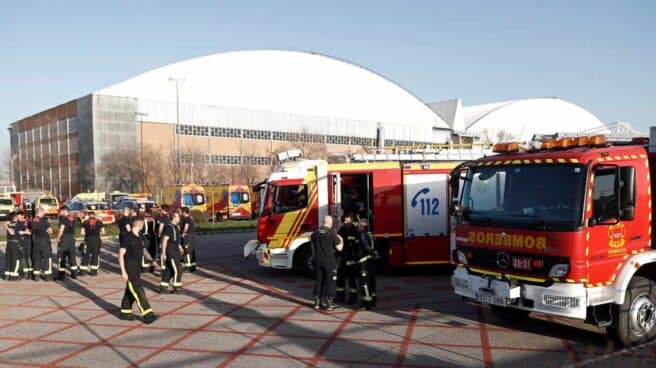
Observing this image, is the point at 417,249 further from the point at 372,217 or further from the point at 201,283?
the point at 201,283

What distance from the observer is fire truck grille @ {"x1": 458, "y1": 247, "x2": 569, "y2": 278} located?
6.86m

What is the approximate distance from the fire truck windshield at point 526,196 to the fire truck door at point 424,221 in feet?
13.0

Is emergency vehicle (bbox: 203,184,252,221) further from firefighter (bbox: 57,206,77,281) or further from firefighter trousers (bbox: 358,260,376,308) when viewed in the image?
firefighter trousers (bbox: 358,260,376,308)

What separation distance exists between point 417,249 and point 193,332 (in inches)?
229

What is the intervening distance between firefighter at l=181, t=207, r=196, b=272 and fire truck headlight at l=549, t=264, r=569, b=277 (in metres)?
9.22

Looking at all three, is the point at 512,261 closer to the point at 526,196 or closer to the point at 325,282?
the point at 526,196

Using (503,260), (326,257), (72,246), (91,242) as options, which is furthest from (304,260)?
(503,260)

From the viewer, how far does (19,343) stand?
7805 mm

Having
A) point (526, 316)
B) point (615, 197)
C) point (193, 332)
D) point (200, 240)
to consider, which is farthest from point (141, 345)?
point (200, 240)

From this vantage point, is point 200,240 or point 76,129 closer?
point 200,240

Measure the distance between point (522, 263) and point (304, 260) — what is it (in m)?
6.45

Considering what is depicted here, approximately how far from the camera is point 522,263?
23.4 feet

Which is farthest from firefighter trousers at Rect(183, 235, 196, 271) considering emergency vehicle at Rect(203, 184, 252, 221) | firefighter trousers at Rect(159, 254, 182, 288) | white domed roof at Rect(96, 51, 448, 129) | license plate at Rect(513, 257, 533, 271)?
white domed roof at Rect(96, 51, 448, 129)

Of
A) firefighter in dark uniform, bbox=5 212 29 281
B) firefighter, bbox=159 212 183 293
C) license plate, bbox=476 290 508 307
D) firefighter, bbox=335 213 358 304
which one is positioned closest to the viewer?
license plate, bbox=476 290 508 307
